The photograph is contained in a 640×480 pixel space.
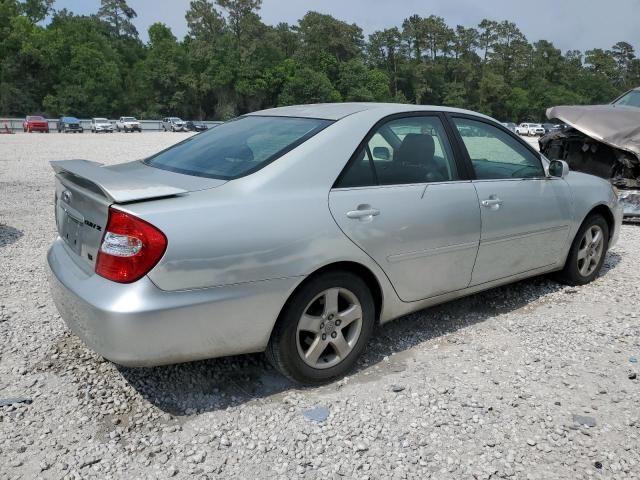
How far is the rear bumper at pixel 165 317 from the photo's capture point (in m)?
2.46

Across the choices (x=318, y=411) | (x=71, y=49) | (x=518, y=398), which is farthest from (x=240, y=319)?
(x=71, y=49)

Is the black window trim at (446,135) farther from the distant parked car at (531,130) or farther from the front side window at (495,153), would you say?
the distant parked car at (531,130)

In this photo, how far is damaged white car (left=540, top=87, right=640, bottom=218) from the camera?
25.7 ft

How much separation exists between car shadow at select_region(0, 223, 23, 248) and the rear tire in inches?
227

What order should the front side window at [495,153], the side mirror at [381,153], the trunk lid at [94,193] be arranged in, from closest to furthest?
the trunk lid at [94,193] → the side mirror at [381,153] → the front side window at [495,153]

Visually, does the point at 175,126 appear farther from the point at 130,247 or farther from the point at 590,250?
the point at 130,247

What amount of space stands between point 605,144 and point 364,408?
276 inches

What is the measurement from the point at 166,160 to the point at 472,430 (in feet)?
7.96

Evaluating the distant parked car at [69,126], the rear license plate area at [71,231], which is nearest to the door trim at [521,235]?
the rear license plate area at [71,231]

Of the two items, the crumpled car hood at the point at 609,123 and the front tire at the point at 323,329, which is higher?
the crumpled car hood at the point at 609,123

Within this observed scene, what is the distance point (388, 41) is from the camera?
11256 centimetres

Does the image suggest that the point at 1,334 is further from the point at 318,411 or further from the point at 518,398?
the point at 518,398

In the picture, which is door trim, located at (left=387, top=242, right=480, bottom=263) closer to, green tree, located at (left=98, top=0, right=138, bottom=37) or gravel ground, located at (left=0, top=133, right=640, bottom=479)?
gravel ground, located at (left=0, top=133, right=640, bottom=479)

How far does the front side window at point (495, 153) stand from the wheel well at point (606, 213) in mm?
893
